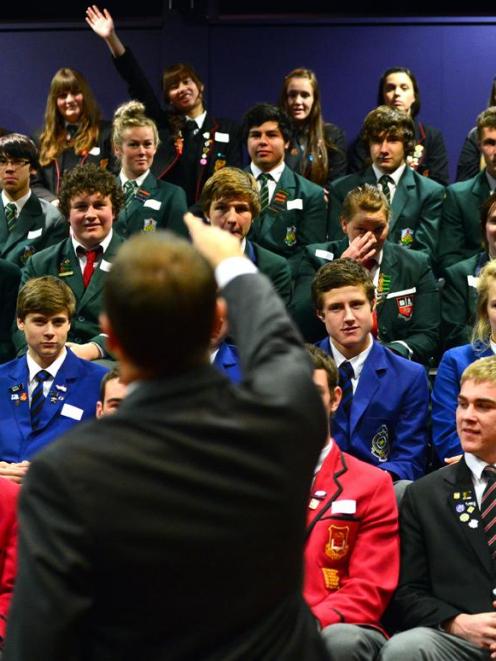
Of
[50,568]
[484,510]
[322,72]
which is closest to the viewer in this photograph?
[50,568]

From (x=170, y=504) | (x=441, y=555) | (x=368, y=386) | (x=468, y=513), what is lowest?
(x=441, y=555)

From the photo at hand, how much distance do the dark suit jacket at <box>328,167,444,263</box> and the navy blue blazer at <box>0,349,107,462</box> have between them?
1.86 m

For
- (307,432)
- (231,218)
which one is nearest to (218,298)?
(307,432)

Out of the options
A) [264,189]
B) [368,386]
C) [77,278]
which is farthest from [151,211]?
[368,386]

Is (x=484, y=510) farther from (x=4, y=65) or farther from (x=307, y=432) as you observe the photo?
(x=4, y=65)

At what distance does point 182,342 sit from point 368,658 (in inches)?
74.9

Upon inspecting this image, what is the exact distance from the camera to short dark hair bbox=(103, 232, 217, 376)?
1487 millimetres

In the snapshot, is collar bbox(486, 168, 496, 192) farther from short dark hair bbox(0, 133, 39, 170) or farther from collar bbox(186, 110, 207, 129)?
short dark hair bbox(0, 133, 39, 170)

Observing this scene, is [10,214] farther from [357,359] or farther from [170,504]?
[170,504]

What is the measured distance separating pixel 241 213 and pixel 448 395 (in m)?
1.33

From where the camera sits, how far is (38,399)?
437 cm

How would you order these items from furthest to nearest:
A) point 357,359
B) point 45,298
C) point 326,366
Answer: point 45,298 < point 357,359 < point 326,366

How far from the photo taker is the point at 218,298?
1608mm

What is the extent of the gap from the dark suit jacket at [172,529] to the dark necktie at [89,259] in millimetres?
3710
